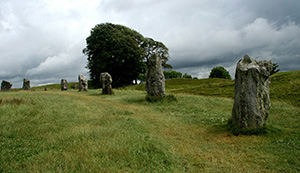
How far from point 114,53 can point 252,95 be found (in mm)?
35278

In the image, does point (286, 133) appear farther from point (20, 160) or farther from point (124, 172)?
point (20, 160)

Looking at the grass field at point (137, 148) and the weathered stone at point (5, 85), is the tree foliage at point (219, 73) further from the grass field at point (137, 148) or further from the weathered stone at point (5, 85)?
the grass field at point (137, 148)

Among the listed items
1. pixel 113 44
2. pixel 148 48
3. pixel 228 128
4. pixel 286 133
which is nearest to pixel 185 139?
pixel 228 128

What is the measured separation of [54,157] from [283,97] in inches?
911

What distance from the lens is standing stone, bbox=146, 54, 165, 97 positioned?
61.9ft

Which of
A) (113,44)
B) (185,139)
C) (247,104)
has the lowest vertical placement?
(185,139)

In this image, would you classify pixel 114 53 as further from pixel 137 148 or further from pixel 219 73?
pixel 219 73

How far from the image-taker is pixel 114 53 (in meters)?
40.6

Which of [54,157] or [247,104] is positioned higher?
[247,104]

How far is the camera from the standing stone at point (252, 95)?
8164 mm

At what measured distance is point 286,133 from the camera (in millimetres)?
7754

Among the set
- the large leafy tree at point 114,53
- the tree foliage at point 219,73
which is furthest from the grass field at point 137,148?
the tree foliage at point 219,73

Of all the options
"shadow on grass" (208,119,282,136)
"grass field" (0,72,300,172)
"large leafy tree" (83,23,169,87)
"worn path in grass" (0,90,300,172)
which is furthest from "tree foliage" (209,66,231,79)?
"shadow on grass" (208,119,282,136)

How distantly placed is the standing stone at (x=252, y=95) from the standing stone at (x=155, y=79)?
10458mm
